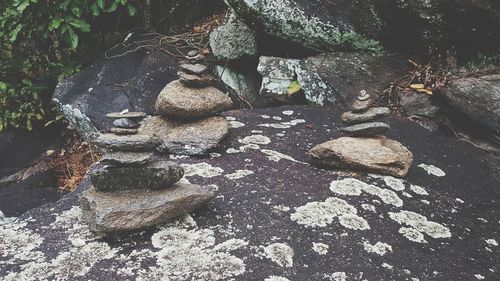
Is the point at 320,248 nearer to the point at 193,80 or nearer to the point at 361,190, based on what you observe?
the point at 361,190

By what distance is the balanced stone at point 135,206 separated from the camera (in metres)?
2.94

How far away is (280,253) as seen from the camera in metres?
2.98

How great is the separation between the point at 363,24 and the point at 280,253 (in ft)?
14.0

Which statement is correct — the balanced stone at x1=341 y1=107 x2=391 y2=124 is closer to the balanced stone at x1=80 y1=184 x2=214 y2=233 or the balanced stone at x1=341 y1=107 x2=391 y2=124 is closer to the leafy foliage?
the balanced stone at x1=80 y1=184 x2=214 y2=233

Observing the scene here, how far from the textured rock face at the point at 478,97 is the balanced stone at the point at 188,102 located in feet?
8.99

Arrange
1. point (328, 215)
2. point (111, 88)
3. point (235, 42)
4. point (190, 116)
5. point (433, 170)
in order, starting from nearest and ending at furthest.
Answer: point (328, 215), point (433, 170), point (190, 116), point (111, 88), point (235, 42)

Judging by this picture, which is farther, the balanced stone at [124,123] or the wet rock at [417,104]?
the wet rock at [417,104]

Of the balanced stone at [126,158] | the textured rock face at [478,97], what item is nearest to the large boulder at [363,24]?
the textured rock face at [478,97]

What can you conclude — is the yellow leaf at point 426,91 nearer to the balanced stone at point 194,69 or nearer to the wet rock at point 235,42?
the wet rock at point 235,42

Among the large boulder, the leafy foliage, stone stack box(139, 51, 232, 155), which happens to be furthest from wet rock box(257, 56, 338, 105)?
the leafy foliage

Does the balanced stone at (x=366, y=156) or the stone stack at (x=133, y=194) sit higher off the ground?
the stone stack at (x=133, y=194)

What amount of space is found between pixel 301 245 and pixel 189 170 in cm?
137

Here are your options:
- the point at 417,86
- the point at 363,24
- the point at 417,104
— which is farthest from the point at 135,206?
the point at 363,24

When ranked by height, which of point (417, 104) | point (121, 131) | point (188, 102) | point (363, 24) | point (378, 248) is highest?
point (363, 24)
